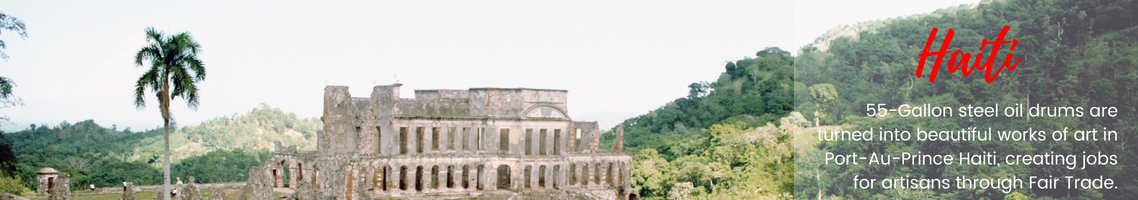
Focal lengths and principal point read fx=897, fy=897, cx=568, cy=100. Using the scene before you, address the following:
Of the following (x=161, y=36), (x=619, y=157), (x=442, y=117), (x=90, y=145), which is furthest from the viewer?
(x=90, y=145)

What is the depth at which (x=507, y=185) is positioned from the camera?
38.5 m

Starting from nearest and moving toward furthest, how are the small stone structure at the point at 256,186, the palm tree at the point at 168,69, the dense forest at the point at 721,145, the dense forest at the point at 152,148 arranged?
1. the palm tree at the point at 168,69
2. the small stone structure at the point at 256,186
3. the dense forest at the point at 721,145
4. the dense forest at the point at 152,148

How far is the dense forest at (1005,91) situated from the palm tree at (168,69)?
113 feet

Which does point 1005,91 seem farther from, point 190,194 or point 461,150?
point 190,194

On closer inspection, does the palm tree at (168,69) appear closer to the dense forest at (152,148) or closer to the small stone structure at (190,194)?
the small stone structure at (190,194)

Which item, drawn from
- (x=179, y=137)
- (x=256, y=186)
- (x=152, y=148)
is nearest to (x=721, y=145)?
(x=256, y=186)

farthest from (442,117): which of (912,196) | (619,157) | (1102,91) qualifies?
(1102,91)

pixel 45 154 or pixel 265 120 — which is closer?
pixel 45 154

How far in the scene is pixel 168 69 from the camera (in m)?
25.6

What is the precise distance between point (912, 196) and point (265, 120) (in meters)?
68.2

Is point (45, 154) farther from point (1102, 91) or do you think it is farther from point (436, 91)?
point (1102, 91)

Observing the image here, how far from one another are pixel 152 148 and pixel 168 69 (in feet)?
193

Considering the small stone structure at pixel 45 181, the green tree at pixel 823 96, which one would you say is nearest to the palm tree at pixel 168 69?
the small stone structure at pixel 45 181

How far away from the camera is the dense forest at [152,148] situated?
2253 inches
